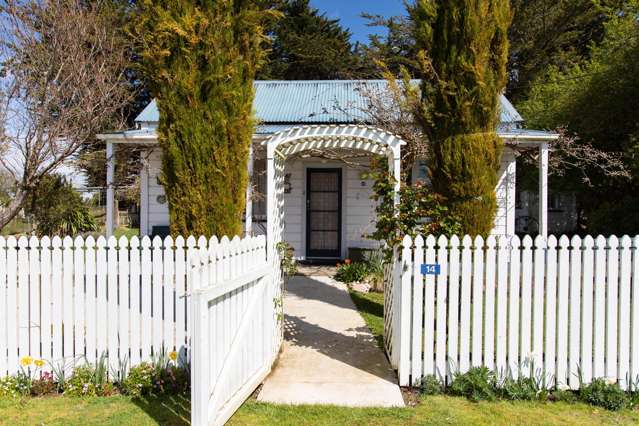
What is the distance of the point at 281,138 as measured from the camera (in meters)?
5.16

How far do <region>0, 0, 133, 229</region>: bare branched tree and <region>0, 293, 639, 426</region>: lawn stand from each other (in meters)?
4.04

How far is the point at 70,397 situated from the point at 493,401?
3.72 meters

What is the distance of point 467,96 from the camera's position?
5145mm

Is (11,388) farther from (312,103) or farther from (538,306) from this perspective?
(312,103)

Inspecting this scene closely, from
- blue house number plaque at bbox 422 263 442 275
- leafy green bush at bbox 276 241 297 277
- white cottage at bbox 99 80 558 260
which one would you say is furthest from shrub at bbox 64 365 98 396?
white cottage at bbox 99 80 558 260

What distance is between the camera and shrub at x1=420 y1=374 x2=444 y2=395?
4.23m

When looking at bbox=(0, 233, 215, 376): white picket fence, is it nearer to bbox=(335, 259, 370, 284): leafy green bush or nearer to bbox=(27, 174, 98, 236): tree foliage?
bbox=(335, 259, 370, 284): leafy green bush

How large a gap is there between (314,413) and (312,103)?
1021 centimetres

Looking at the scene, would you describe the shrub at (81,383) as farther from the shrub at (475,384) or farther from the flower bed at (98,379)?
the shrub at (475,384)

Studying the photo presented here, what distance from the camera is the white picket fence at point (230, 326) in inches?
124

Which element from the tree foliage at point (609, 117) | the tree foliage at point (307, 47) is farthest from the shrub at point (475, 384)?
the tree foliage at point (307, 47)

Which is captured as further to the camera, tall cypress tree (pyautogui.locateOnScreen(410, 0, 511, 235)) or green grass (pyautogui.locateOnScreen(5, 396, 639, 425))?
tall cypress tree (pyautogui.locateOnScreen(410, 0, 511, 235))

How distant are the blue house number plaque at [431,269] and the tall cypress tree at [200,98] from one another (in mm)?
2111

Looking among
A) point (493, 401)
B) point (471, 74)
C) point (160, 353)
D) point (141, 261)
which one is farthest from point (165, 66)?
point (493, 401)
